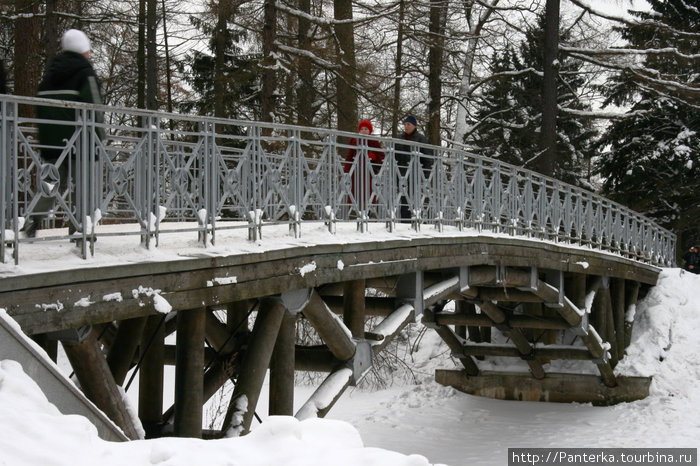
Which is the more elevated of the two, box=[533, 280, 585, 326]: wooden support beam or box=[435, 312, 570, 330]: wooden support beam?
box=[533, 280, 585, 326]: wooden support beam

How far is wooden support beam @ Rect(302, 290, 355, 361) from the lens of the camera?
24.3 feet

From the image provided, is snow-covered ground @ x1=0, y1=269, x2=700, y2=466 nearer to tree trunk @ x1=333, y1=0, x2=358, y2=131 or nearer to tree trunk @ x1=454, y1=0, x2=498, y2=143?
tree trunk @ x1=454, y1=0, x2=498, y2=143

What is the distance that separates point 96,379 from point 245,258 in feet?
4.98

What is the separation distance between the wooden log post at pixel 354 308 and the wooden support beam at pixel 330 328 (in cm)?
45

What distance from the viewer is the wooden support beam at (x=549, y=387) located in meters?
15.7

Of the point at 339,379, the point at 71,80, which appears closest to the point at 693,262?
the point at 339,379

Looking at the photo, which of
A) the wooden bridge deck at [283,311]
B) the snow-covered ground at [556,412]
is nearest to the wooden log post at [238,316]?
the wooden bridge deck at [283,311]

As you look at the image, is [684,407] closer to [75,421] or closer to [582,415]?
[582,415]

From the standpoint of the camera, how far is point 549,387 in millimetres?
16719

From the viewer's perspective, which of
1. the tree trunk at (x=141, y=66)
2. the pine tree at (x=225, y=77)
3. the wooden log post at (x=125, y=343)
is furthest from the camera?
the tree trunk at (x=141, y=66)

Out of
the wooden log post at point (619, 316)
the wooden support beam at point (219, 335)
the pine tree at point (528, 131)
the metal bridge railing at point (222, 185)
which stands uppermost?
the pine tree at point (528, 131)

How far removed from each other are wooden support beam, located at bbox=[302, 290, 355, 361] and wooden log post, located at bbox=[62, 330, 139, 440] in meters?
2.44

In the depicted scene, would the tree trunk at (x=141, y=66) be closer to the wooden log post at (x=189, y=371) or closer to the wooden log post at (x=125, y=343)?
the wooden log post at (x=125, y=343)

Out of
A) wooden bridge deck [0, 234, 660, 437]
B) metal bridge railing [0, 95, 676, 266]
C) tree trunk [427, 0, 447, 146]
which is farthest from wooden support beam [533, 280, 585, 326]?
tree trunk [427, 0, 447, 146]
